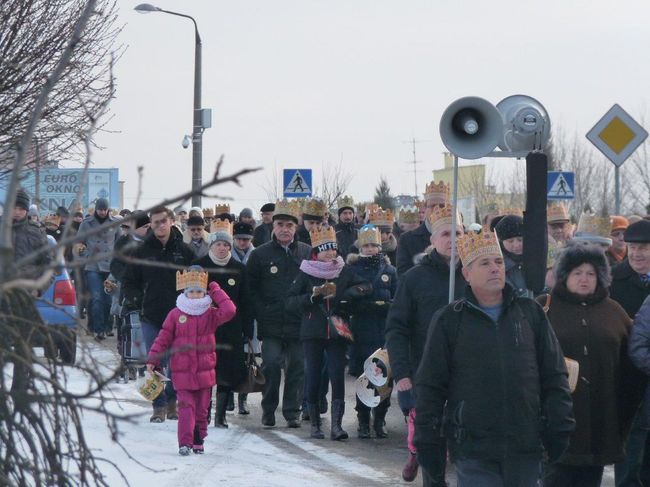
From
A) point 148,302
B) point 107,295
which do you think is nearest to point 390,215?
point 107,295

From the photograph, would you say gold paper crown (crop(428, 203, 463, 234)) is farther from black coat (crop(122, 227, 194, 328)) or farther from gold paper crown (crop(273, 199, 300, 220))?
gold paper crown (crop(273, 199, 300, 220))

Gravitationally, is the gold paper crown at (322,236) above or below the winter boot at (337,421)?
above

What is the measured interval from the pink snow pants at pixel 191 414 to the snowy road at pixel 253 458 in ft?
0.50

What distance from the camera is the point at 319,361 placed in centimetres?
1280

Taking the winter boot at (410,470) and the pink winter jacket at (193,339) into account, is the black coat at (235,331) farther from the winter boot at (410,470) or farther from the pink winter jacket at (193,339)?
the winter boot at (410,470)

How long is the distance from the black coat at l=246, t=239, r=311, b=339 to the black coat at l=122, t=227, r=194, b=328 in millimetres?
721

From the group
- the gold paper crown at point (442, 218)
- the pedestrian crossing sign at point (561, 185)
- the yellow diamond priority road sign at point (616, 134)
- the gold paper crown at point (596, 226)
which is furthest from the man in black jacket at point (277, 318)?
the pedestrian crossing sign at point (561, 185)

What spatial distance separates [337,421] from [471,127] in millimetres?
4021

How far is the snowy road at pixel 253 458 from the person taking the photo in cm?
966

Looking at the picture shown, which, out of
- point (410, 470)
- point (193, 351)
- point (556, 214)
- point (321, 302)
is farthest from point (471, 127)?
point (556, 214)

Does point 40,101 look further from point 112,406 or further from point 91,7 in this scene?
point 112,406

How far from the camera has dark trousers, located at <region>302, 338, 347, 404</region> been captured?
1266 cm

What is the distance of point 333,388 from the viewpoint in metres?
12.5

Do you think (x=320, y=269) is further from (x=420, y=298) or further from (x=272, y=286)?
(x=420, y=298)
